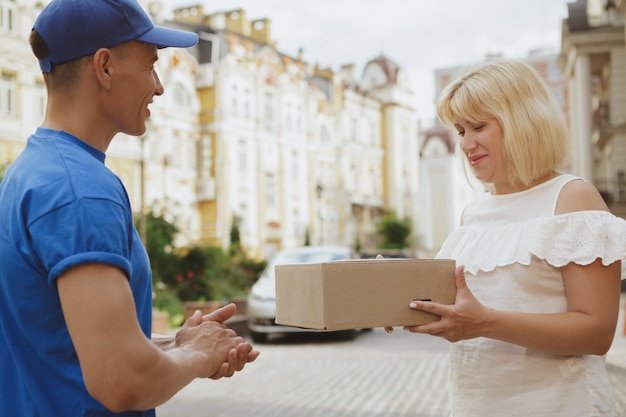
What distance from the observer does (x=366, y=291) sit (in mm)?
2189

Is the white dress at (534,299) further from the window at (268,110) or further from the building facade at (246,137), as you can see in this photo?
the window at (268,110)

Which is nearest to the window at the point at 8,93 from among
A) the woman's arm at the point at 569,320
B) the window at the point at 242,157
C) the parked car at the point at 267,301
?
the parked car at the point at 267,301

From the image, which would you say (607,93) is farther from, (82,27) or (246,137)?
(82,27)

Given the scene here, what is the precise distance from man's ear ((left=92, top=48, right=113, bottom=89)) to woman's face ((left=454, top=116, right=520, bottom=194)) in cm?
126

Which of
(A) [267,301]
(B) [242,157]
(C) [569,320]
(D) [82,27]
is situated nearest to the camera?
(D) [82,27]

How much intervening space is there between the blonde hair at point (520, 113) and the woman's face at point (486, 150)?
0.02 m

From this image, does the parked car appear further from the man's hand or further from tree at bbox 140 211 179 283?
the man's hand

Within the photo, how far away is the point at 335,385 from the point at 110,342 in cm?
888

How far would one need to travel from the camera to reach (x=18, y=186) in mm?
1721

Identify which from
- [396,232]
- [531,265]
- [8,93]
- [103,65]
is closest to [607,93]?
[396,232]

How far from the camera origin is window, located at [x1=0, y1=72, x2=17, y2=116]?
91.5 ft

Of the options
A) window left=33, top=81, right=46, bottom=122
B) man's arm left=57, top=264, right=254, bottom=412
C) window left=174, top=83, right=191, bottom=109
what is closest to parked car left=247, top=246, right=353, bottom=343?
man's arm left=57, top=264, right=254, bottom=412

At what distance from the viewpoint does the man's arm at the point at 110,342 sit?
158cm

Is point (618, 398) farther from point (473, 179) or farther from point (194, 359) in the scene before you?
point (194, 359)
